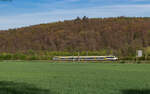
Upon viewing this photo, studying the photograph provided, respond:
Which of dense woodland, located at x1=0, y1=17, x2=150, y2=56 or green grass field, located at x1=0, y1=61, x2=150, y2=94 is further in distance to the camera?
dense woodland, located at x1=0, y1=17, x2=150, y2=56

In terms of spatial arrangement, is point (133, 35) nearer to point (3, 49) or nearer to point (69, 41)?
point (69, 41)

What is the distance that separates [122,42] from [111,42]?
2599mm

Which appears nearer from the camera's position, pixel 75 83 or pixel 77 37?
pixel 75 83

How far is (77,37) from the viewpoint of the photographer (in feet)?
264

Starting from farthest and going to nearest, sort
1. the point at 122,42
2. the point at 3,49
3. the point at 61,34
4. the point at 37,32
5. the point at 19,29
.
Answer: the point at 19,29 < the point at 37,32 < the point at 61,34 < the point at 3,49 < the point at 122,42

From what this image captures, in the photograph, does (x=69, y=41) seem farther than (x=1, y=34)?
No

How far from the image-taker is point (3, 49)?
80250 mm

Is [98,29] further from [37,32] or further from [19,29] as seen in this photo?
[19,29]

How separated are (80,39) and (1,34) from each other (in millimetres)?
28719

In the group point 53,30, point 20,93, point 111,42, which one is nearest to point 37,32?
point 53,30

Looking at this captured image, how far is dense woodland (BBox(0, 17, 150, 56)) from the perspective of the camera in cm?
7406

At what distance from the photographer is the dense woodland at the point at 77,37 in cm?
7406

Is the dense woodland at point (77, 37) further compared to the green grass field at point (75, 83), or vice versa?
the dense woodland at point (77, 37)

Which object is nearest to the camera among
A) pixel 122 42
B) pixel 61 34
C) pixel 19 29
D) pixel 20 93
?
pixel 20 93
